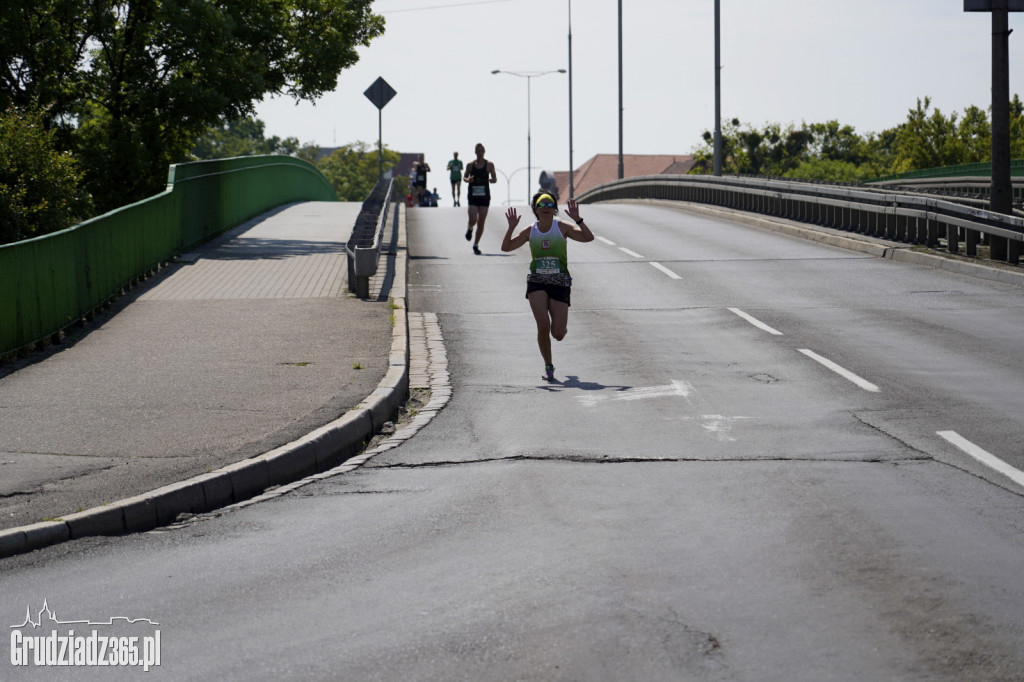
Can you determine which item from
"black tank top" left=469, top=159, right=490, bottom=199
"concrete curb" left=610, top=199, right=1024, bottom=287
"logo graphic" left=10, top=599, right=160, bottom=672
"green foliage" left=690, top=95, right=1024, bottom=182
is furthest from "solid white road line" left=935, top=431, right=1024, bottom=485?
"green foliage" left=690, top=95, right=1024, bottom=182

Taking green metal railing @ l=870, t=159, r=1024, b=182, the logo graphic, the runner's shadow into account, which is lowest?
the logo graphic

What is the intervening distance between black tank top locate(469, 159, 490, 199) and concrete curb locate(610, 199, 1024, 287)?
6962 mm

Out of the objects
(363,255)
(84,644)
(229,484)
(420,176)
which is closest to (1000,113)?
(363,255)

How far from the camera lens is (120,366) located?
12.3m

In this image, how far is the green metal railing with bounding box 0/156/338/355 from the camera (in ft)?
43.5

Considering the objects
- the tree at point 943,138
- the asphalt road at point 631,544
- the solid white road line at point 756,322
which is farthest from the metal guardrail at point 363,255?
the tree at point 943,138

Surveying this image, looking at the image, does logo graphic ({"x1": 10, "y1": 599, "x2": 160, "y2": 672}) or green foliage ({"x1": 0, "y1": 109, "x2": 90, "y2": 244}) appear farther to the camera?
green foliage ({"x1": 0, "y1": 109, "x2": 90, "y2": 244})

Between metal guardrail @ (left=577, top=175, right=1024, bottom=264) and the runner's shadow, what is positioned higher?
metal guardrail @ (left=577, top=175, right=1024, bottom=264)

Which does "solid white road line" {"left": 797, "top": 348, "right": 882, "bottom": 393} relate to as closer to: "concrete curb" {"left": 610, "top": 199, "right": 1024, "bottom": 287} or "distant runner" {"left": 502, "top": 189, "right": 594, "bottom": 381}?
"distant runner" {"left": 502, "top": 189, "right": 594, "bottom": 381}

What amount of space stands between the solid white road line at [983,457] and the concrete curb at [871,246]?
1048 centimetres

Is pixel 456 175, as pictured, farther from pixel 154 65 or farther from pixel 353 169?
pixel 353 169

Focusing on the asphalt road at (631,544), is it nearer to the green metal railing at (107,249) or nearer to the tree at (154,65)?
the green metal railing at (107,249)

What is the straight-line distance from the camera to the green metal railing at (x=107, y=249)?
1327 centimetres

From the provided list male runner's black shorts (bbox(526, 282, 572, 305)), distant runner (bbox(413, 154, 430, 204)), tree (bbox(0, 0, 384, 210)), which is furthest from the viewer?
distant runner (bbox(413, 154, 430, 204))
